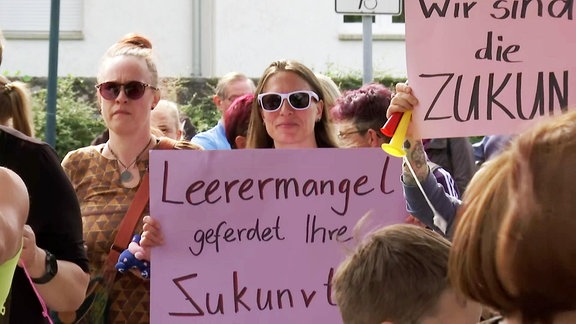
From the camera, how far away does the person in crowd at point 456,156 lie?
21.3 feet

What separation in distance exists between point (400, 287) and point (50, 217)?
1198mm

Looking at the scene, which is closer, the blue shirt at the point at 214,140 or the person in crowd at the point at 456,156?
the blue shirt at the point at 214,140

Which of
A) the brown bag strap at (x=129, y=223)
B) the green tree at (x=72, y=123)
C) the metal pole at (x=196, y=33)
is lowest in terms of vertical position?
the brown bag strap at (x=129, y=223)

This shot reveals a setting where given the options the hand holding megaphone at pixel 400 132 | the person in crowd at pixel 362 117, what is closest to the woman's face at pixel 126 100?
the person in crowd at pixel 362 117

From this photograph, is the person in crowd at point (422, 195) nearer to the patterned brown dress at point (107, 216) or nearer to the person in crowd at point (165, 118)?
the patterned brown dress at point (107, 216)

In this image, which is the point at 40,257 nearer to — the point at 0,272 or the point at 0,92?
the point at 0,272

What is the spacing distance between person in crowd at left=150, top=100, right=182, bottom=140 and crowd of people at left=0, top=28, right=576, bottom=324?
0.37 m

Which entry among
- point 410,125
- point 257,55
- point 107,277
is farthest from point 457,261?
point 257,55

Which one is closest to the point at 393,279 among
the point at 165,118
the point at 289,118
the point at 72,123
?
the point at 289,118

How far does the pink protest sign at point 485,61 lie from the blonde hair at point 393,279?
2.62ft

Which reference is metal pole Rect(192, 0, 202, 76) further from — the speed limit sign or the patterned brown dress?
the patterned brown dress

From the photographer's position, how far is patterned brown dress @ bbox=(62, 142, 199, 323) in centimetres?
393

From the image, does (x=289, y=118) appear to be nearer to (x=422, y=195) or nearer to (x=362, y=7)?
(x=422, y=195)

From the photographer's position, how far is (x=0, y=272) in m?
2.43
